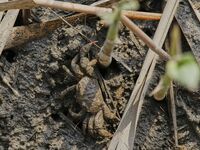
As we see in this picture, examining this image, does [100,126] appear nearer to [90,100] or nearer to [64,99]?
[90,100]

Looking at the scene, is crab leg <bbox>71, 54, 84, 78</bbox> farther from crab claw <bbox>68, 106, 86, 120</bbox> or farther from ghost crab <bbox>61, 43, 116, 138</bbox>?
crab claw <bbox>68, 106, 86, 120</bbox>

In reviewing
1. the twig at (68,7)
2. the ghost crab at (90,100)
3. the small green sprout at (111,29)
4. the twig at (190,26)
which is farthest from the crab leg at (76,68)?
the twig at (190,26)

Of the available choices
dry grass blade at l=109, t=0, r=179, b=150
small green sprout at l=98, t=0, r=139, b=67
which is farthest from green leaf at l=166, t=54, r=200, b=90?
dry grass blade at l=109, t=0, r=179, b=150

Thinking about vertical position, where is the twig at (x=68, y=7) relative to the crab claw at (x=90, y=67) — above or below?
above

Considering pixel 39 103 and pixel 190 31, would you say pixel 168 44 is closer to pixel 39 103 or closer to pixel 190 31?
pixel 190 31

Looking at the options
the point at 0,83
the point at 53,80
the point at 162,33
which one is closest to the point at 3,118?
the point at 0,83

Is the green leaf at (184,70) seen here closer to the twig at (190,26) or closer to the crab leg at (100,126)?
the crab leg at (100,126)

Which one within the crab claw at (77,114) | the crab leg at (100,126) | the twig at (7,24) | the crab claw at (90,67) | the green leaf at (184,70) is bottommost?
the crab leg at (100,126)
